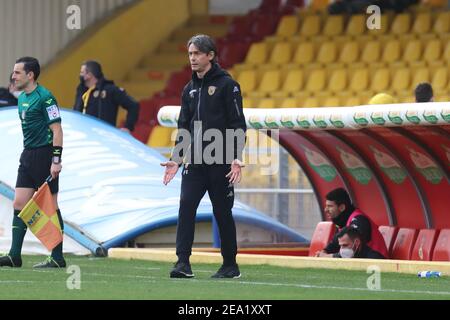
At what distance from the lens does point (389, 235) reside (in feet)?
48.0

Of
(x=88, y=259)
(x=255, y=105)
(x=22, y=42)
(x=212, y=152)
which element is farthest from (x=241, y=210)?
(x=22, y=42)

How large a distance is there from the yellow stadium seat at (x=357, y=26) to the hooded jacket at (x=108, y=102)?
8.18 meters

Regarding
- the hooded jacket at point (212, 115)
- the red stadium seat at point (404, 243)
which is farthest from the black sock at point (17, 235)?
the red stadium seat at point (404, 243)

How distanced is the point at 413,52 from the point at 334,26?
7.91ft

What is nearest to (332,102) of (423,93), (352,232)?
(423,93)

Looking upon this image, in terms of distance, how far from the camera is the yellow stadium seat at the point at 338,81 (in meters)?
24.0

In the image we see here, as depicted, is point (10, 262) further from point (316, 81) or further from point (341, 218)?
point (316, 81)

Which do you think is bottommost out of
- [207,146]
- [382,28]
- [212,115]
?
[207,146]

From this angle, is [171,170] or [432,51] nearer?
[171,170]

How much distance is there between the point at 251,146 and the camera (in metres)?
18.0

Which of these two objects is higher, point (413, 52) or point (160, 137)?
point (413, 52)

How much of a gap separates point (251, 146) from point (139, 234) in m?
3.20

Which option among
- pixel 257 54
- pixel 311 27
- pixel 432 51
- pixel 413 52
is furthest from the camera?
pixel 257 54

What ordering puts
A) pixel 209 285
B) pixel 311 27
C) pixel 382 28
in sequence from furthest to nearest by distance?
1. pixel 311 27
2. pixel 382 28
3. pixel 209 285
